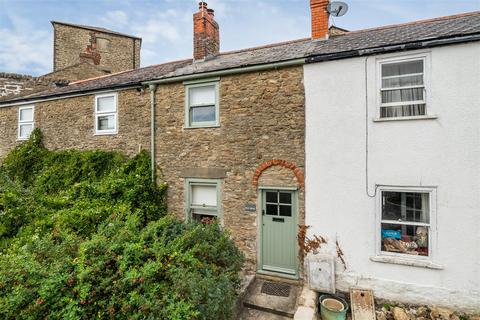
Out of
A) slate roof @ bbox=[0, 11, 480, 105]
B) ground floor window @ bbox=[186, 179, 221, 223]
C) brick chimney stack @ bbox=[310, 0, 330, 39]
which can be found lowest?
ground floor window @ bbox=[186, 179, 221, 223]

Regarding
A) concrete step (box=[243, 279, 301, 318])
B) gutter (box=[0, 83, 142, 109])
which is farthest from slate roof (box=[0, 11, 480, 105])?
concrete step (box=[243, 279, 301, 318])

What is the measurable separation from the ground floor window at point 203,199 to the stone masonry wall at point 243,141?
246 mm

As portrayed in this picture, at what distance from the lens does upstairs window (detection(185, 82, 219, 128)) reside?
8.50 m

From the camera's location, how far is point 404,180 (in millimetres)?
6211

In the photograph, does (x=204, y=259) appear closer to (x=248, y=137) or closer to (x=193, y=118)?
(x=248, y=137)

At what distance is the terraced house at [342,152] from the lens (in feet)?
19.4

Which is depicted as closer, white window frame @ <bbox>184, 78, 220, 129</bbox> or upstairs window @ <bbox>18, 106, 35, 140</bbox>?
white window frame @ <bbox>184, 78, 220, 129</bbox>

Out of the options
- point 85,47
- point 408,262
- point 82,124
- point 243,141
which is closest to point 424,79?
point 408,262

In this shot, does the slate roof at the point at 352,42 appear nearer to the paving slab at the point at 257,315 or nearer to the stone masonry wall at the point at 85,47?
the paving slab at the point at 257,315

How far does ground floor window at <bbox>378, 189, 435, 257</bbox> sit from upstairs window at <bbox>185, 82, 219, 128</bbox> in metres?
5.55

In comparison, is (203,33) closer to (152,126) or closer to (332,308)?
(152,126)

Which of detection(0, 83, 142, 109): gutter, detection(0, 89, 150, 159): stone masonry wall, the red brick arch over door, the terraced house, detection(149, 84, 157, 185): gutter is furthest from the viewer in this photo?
detection(0, 83, 142, 109): gutter

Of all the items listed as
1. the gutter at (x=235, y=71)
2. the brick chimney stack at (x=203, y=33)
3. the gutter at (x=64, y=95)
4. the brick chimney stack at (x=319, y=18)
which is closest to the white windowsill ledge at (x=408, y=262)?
the gutter at (x=235, y=71)

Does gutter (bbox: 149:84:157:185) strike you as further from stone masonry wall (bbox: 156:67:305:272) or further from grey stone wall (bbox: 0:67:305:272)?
stone masonry wall (bbox: 156:67:305:272)
